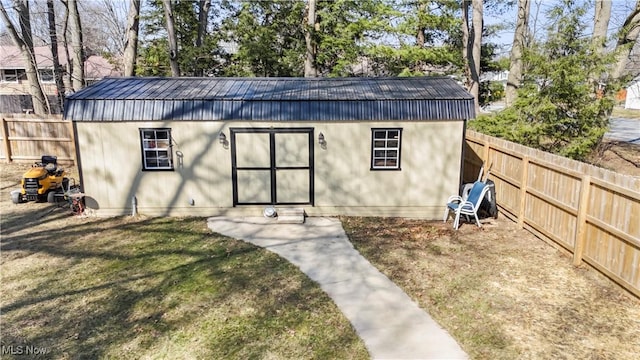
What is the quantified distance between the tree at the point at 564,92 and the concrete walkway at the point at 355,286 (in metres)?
5.81

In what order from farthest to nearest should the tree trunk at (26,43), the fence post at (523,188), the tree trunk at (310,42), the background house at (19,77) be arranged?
the background house at (19,77), the tree trunk at (310,42), the tree trunk at (26,43), the fence post at (523,188)

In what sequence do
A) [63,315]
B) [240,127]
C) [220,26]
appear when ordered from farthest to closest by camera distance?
[220,26]
[240,127]
[63,315]

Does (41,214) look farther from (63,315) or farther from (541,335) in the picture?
(541,335)

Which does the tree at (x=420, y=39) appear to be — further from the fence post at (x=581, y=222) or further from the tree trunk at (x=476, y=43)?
the fence post at (x=581, y=222)

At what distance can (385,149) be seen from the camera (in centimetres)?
929

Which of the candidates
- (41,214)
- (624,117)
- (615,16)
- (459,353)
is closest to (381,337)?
(459,353)

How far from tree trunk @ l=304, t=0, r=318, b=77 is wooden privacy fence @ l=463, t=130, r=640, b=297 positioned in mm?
9455

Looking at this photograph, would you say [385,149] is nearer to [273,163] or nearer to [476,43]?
[273,163]

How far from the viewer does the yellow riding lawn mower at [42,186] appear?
1012 centimetres

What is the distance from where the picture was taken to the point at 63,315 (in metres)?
5.34

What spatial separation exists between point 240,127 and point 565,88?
7.50 meters

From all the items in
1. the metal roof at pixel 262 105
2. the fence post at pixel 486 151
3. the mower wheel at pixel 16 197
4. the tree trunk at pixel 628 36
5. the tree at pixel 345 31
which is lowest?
the mower wheel at pixel 16 197

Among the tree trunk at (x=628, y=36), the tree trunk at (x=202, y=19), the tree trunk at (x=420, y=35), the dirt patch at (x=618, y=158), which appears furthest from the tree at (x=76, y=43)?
the tree trunk at (x=628, y=36)

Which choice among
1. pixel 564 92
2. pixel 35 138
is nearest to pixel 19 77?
pixel 35 138
